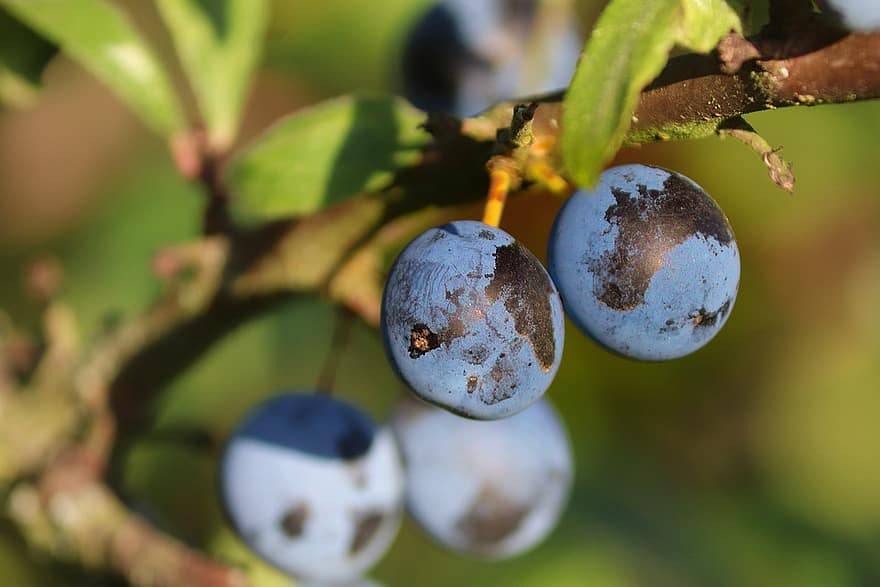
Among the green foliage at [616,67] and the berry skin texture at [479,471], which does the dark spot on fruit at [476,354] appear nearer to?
the green foliage at [616,67]

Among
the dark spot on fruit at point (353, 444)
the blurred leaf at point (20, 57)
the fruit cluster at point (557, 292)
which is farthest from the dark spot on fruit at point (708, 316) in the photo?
the blurred leaf at point (20, 57)

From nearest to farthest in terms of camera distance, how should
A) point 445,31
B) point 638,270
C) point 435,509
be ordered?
point 638,270 < point 435,509 < point 445,31

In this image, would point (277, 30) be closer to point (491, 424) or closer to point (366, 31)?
point (366, 31)

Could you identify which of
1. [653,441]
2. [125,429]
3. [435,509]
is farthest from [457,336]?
[653,441]

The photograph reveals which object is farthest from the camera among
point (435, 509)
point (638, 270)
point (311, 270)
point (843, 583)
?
point (843, 583)

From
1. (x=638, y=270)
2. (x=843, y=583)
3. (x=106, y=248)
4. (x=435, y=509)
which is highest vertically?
(x=638, y=270)

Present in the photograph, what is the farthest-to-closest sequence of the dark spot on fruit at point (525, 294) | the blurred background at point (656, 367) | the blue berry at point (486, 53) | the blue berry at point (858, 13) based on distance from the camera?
the blurred background at point (656, 367), the blue berry at point (486, 53), the dark spot on fruit at point (525, 294), the blue berry at point (858, 13)

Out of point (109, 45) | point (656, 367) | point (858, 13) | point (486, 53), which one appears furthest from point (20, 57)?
point (656, 367)
